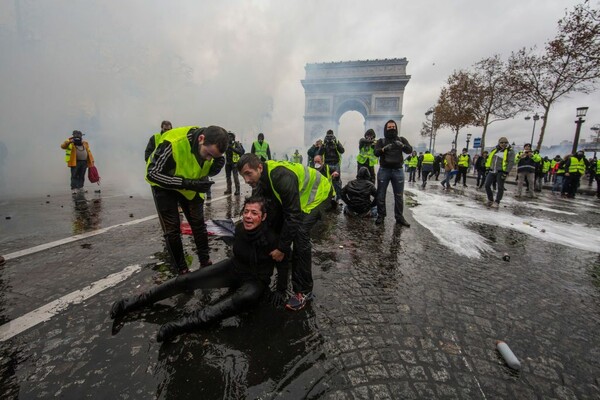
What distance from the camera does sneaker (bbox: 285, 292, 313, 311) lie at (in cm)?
229

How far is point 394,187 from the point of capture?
5.23 meters

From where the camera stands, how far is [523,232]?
491 centimetres

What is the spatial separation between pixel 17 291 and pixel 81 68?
18153 millimetres

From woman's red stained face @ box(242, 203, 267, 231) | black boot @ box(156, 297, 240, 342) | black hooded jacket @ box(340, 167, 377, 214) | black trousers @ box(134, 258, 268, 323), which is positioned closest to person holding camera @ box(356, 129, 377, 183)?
black hooded jacket @ box(340, 167, 377, 214)

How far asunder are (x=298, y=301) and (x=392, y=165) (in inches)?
143

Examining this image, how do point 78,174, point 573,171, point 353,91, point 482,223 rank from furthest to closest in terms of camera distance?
point 353,91 → point 573,171 → point 78,174 → point 482,223

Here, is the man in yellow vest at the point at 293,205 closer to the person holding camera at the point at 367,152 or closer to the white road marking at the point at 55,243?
the white road marking at the point at 55,243

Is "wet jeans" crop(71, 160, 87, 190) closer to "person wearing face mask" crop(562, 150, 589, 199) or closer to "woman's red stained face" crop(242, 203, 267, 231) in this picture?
"woman's red stained face" crop(242, 203, 267, 231)

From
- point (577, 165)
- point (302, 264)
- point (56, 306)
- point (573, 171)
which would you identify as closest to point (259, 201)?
point (302, 264)

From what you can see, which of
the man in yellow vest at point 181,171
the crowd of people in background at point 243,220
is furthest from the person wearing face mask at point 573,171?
the man in yellow vest at point 181,171

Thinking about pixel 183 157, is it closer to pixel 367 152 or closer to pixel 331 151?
pixel 331 151

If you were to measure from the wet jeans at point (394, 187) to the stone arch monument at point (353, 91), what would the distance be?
30360 millimetres

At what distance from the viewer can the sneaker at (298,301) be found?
229cm

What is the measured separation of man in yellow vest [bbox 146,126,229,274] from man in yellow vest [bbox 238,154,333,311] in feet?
1.48
